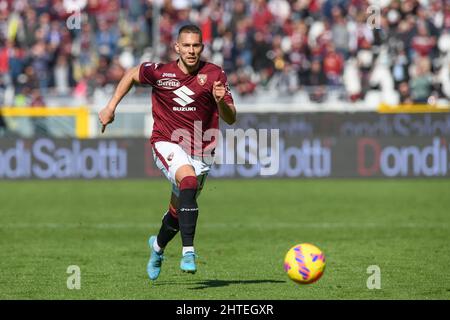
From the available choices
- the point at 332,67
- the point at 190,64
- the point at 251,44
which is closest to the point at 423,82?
the point at 332,67

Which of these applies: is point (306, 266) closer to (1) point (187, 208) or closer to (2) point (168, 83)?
(1) point (187, 208)

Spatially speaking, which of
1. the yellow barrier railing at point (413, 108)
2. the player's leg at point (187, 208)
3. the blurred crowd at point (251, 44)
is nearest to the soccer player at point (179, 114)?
the player's leg at point (187, 208)

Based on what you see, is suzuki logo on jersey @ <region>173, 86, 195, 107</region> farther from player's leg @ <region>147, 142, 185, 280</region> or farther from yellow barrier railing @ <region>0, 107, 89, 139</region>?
yellow barrier railing @ <region>0, 107, 89, 139</region>

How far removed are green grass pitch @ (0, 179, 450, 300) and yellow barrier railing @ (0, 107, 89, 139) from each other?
172 centimetres

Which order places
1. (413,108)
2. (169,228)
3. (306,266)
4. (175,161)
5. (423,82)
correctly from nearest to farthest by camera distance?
(306,266) → (175,161) → (169,228) → (413,108) → (423,82)

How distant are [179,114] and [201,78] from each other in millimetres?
382

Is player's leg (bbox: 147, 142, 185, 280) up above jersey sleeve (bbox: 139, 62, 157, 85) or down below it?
below

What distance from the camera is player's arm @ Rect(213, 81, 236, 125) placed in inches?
330

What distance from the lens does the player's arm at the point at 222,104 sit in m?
8.38

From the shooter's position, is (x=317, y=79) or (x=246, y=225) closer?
(x=246, y=225)

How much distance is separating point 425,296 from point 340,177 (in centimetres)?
1332

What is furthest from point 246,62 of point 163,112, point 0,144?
point 163,112

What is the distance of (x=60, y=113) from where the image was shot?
22.6 metres

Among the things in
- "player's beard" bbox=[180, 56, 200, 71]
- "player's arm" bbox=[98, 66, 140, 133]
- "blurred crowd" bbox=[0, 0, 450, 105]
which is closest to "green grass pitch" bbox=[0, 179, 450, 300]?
"player's arm" bbox=[98, 66, 140, 133]
